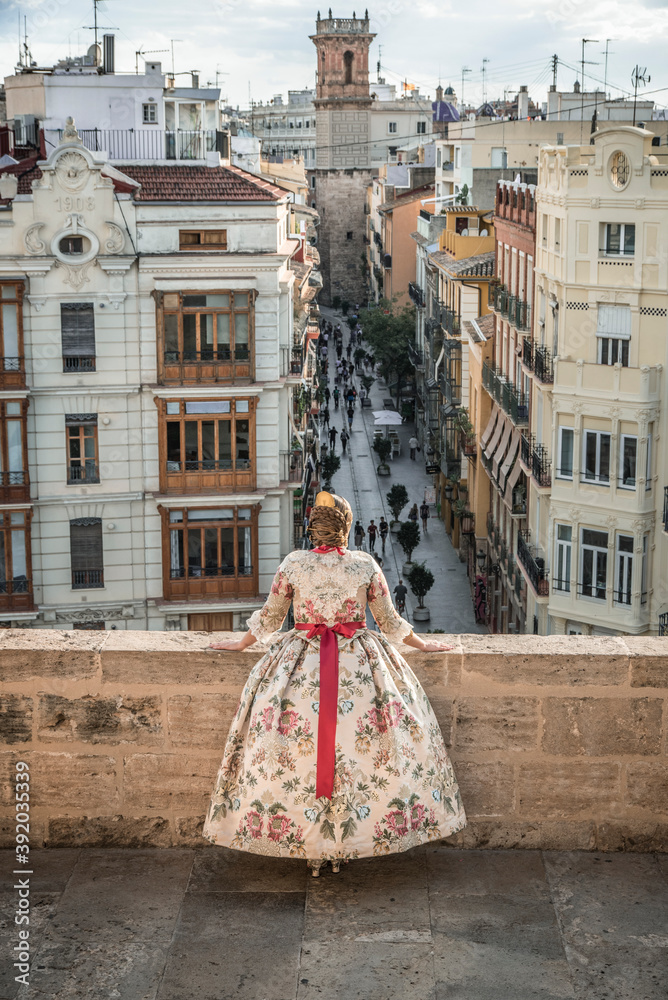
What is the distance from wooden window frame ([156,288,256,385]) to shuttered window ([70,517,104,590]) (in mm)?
3278

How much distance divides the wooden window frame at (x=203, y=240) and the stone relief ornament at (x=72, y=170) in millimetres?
2124

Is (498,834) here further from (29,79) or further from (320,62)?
(320,62)

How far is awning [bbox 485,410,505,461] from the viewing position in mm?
38312

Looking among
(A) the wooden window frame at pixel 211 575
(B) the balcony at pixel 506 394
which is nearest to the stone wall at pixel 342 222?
(B) the balcony at pixel 506 394

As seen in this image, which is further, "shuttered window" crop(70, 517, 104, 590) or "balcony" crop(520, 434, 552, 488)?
"balcony" crop(520, 434, 552, 488)

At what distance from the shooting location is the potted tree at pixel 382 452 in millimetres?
57906

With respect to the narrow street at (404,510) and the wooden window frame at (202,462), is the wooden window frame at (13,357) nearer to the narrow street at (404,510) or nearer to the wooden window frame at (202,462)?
the wooden window frame at (202,462)

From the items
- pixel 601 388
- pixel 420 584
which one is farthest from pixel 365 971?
pixel 420 584

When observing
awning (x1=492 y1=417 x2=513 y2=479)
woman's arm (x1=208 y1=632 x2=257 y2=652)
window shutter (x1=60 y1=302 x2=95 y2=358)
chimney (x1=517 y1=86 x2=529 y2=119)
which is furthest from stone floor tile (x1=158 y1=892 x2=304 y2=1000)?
chimney (x1=517 y1=86 x2=529 y2=119)

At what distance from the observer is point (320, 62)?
114875 millimetres

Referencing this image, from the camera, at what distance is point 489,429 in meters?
40.4

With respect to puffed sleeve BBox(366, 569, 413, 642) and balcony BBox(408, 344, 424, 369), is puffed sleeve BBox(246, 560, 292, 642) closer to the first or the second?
puffed sleeve BBox(366, 569, 413, 642)

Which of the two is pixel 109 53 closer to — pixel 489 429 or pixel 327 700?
pixel 489 429

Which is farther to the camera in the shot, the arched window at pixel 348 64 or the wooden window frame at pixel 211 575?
the arched window at pixel 348 64
